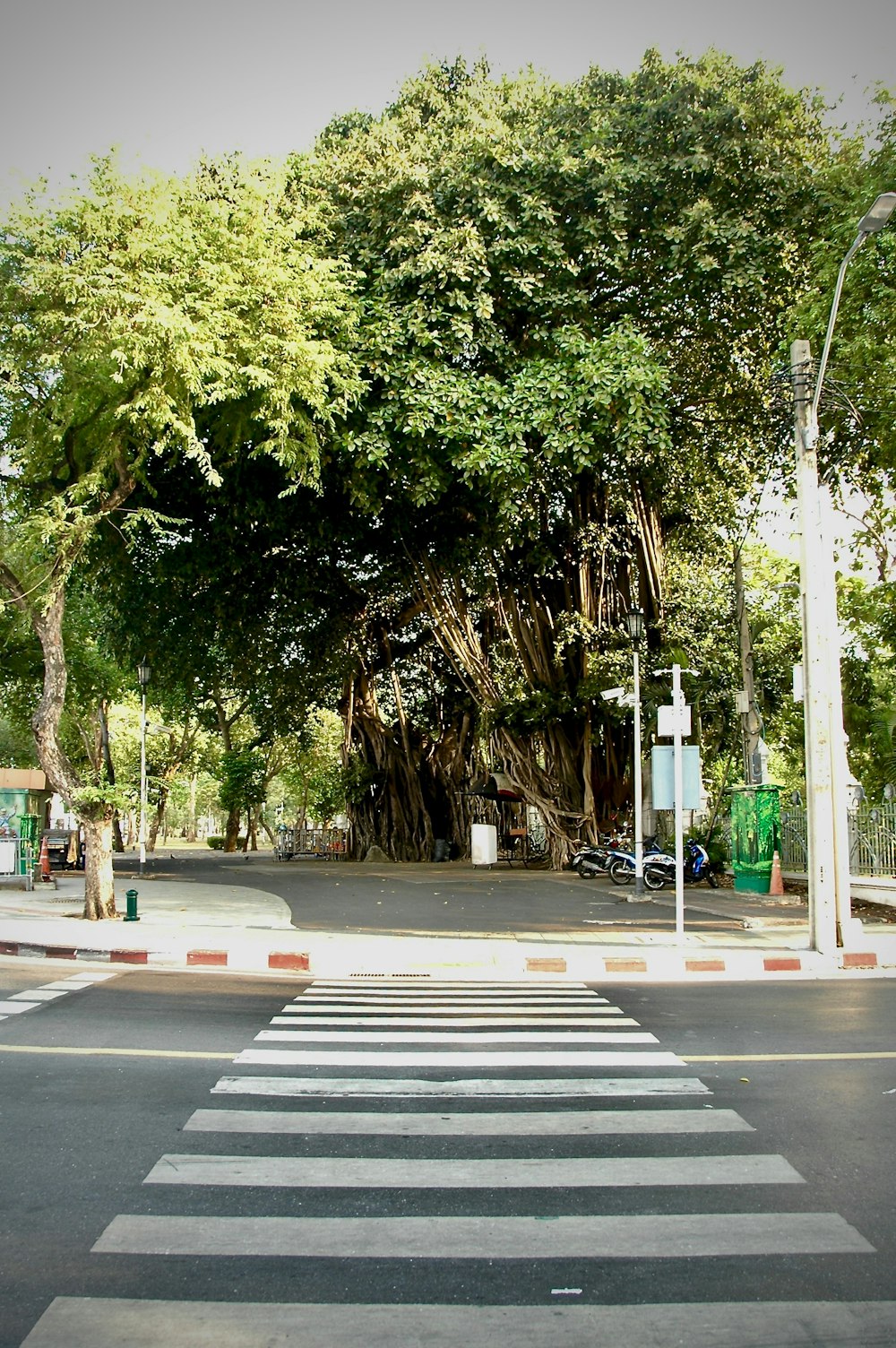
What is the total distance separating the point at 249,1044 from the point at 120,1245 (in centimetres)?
357

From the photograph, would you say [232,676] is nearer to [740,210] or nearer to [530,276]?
[530,276]

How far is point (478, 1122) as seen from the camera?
18.5ft

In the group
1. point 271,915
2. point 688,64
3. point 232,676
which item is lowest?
point 271,915

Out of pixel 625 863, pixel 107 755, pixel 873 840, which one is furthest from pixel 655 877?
pixel 107 755

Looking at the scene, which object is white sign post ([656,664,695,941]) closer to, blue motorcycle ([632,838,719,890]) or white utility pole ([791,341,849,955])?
white utility pole ([791,341,849,955])

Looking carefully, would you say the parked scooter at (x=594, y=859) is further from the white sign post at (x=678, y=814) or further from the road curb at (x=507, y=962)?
the road curb at (x=507, y=962)

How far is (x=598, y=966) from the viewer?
1152 cm

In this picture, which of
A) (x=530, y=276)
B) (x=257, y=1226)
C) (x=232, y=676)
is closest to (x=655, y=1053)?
(x=257, y=1226)

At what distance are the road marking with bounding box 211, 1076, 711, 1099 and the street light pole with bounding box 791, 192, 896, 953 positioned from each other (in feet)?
21.2

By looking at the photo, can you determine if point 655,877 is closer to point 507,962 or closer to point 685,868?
point 685,868

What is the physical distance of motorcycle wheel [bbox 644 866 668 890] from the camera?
875 inches

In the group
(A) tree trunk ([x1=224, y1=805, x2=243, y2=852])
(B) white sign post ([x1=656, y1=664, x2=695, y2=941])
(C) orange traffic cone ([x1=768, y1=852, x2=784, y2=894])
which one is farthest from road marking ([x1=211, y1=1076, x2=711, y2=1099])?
(A) tree trunk ([x1=224, y1=805, x2=243, y2=852])

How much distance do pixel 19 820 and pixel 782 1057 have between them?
64.4 feet

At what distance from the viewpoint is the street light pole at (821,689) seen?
489 inches
